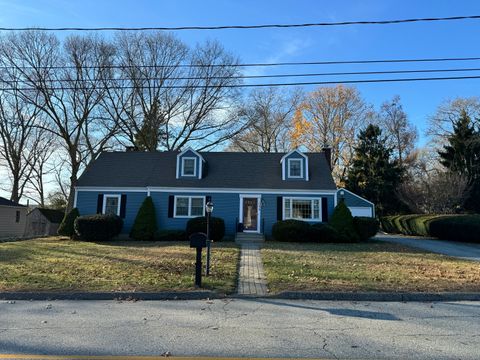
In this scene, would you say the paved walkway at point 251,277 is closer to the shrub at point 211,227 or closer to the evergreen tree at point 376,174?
the shrub at point 211,227

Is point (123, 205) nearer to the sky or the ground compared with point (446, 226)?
nearer to the sky

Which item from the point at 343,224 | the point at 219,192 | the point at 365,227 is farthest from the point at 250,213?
the point at 365,227

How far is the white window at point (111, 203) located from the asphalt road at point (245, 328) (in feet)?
55.9

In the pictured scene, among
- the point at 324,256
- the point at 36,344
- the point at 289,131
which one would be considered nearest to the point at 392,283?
the point at 324,256

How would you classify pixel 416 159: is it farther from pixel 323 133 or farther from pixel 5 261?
pixel 5 261

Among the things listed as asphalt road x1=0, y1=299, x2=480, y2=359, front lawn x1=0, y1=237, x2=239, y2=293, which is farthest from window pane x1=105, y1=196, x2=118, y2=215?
asphalt road x1=0, y1=299, x2=480, y2=359

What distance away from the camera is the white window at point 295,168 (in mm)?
24875

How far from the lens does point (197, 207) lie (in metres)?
24.2

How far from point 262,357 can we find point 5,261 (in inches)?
432

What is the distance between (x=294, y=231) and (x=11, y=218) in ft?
86.8

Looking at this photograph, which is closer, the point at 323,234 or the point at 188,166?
the point at 323,234

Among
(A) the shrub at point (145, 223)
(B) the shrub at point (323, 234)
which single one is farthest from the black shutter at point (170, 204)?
(B) the shrub at point (323, 234)

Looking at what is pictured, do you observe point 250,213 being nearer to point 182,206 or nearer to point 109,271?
point 182,206

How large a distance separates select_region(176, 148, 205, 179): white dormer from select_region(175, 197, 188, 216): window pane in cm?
169
